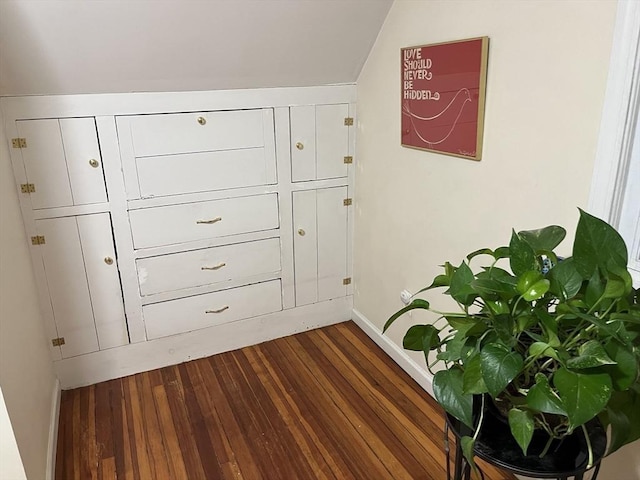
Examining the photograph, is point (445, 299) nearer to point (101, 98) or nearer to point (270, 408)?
point (270, 408)

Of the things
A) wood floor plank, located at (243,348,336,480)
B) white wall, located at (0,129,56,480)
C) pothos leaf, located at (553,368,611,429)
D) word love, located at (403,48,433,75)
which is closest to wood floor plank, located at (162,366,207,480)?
wood floor plank, located at (243,348,336,480)

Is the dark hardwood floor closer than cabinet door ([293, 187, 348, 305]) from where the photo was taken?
Yes

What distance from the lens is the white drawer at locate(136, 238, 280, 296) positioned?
249 cm

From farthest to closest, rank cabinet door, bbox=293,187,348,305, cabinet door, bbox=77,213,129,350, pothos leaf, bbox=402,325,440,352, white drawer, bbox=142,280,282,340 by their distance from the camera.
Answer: cabinet door, bbox=293,187,348,305, white drawer, bbox=142,280,282,340, cabinet door, bbox=77,213,129,350, pothos leaf, bbox=402,325,440,352

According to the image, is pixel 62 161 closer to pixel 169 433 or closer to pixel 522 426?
pixel 169 433

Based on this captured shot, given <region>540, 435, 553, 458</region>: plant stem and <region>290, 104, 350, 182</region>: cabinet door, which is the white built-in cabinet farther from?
<region>540, 435, 553, 458</region>: plant stem

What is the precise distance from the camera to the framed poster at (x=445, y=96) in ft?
5.98

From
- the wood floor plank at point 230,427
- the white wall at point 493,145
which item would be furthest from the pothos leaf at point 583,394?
the wood floor plank at point 230,427

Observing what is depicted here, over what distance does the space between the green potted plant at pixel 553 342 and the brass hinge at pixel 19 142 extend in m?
1.88

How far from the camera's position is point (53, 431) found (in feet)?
6.85

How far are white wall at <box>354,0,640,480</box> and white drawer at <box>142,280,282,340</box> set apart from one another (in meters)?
0.62

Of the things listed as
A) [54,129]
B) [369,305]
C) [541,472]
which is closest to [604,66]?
[541,472]

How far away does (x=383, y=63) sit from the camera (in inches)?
93.7

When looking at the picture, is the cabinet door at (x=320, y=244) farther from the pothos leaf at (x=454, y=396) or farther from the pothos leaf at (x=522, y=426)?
the pothos leaf at (x=522, y=426)
